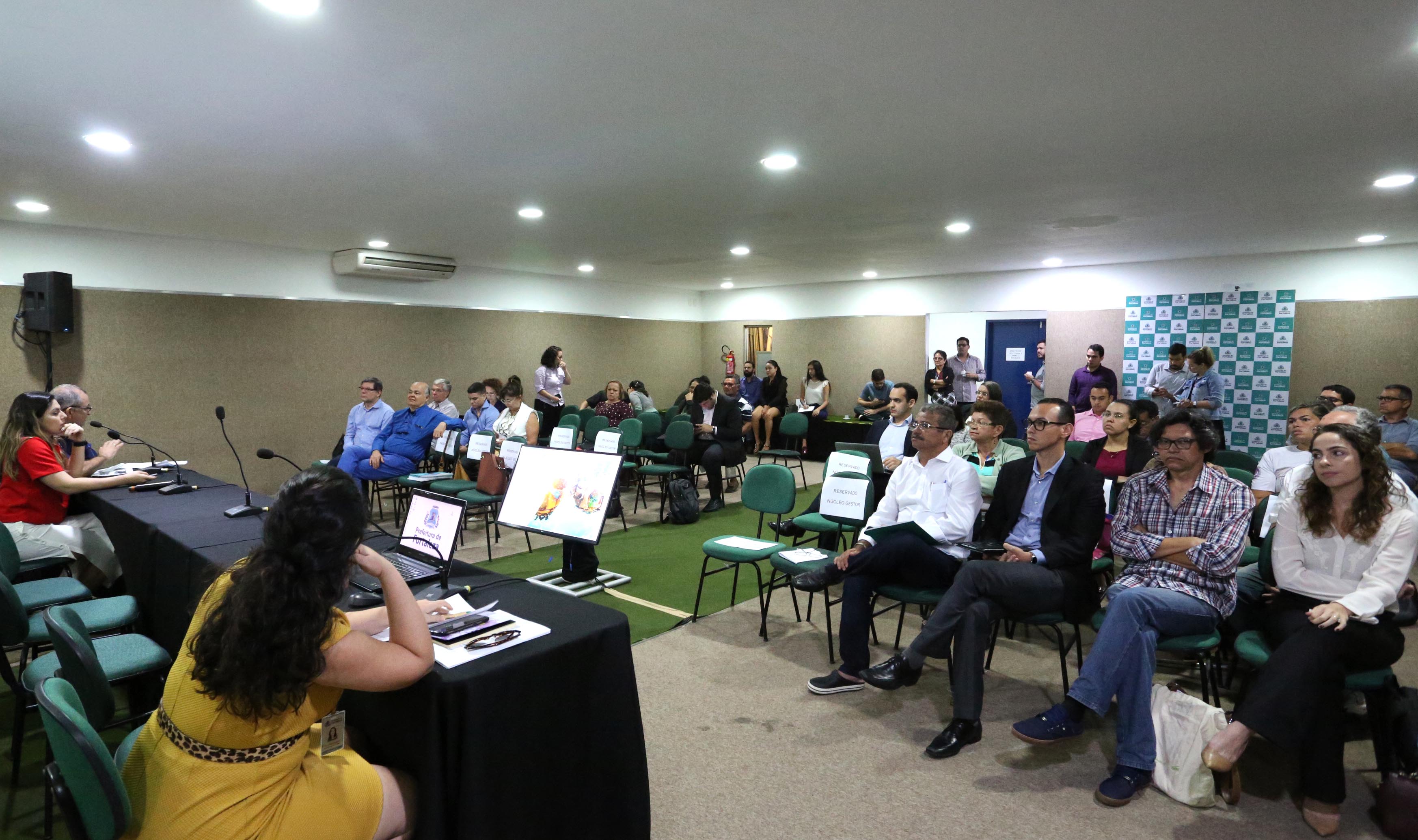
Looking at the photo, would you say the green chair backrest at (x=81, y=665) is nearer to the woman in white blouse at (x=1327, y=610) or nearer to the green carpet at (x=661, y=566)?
the green carpet at (x=661, y=566)

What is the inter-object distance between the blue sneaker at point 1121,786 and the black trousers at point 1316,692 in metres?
0.38

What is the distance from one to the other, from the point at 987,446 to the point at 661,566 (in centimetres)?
237

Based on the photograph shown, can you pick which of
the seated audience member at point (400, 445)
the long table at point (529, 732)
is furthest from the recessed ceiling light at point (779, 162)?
the seated audience member at point (400, 445)

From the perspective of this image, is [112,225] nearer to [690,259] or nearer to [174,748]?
[690,259]

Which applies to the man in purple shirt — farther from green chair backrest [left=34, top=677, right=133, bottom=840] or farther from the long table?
green chair backrest [left=34, top=677, right=133, bottom=840]

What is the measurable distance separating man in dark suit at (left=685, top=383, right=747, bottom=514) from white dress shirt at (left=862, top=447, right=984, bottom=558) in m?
3.68

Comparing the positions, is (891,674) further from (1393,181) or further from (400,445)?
(1393,181)

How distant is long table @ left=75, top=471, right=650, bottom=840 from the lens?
5.50 feet

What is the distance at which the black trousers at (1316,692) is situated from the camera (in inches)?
89.8

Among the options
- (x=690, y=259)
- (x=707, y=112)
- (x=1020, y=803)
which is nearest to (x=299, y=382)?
(x=690, y=259)

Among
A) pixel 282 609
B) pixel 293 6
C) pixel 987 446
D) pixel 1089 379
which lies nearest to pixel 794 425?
pixel 1089 379

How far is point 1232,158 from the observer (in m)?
4.43

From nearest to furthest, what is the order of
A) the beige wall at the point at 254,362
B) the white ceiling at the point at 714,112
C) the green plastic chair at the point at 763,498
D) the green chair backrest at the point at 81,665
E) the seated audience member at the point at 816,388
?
the green chair backrest at the point at 81,665 < the white ceiling at the point at 714,112 < the green plastic chair at the point at 763,498 < the beige wall at the point at 254,362 < the seated audience member at the point at 816,388

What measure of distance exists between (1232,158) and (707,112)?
3238mm
